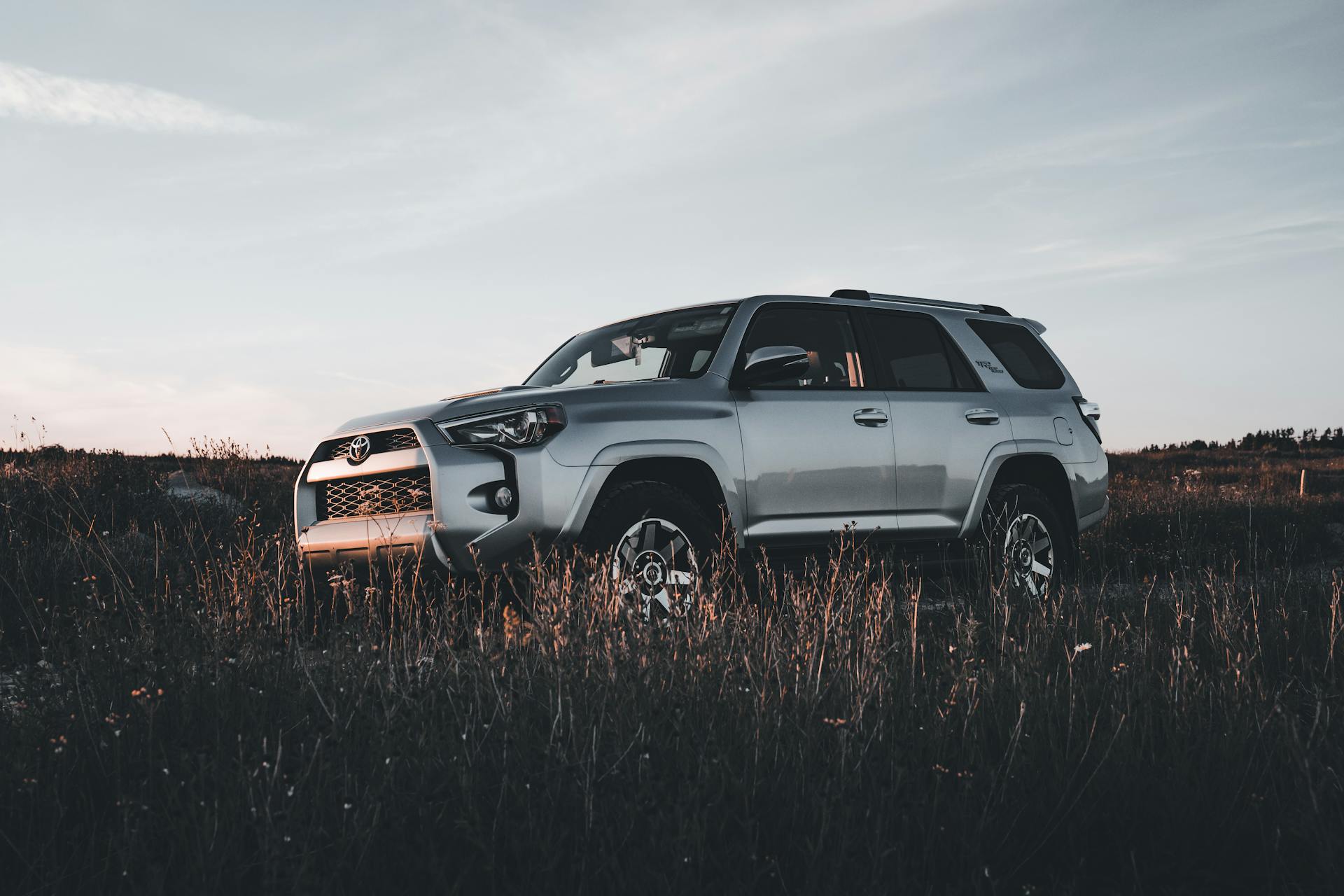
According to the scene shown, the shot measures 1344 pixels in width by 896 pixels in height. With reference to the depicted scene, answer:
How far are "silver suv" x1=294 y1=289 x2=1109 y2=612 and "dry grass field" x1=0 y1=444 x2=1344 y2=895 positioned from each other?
0.35m

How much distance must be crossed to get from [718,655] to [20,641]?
4482mm

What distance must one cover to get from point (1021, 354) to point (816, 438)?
8.10 ft

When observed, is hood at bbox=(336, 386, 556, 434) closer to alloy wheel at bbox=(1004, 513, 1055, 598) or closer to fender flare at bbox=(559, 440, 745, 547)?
fender flare at bbox=(559, 440, 745, 547)

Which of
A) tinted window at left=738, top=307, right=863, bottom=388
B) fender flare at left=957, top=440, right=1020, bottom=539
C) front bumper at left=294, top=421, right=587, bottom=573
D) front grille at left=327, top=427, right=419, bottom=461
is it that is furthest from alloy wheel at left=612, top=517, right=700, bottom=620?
fender flare at left=957, top=440, right=1020, bottom=539

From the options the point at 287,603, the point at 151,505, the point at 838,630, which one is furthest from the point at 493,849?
the point at 151,505

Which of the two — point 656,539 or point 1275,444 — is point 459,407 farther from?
point 1275,444

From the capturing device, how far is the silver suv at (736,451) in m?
4.99

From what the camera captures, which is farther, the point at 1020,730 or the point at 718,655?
the point at 718,655

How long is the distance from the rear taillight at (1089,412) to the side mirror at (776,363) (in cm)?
310

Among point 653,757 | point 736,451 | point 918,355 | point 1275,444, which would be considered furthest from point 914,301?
→ point 1275,444

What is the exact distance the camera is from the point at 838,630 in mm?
4039

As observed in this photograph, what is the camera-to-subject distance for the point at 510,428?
5.05m

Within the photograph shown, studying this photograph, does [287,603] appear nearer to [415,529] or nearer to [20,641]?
[415,529]

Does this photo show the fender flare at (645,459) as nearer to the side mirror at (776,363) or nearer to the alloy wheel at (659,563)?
the alloy wheel at (659,563)
